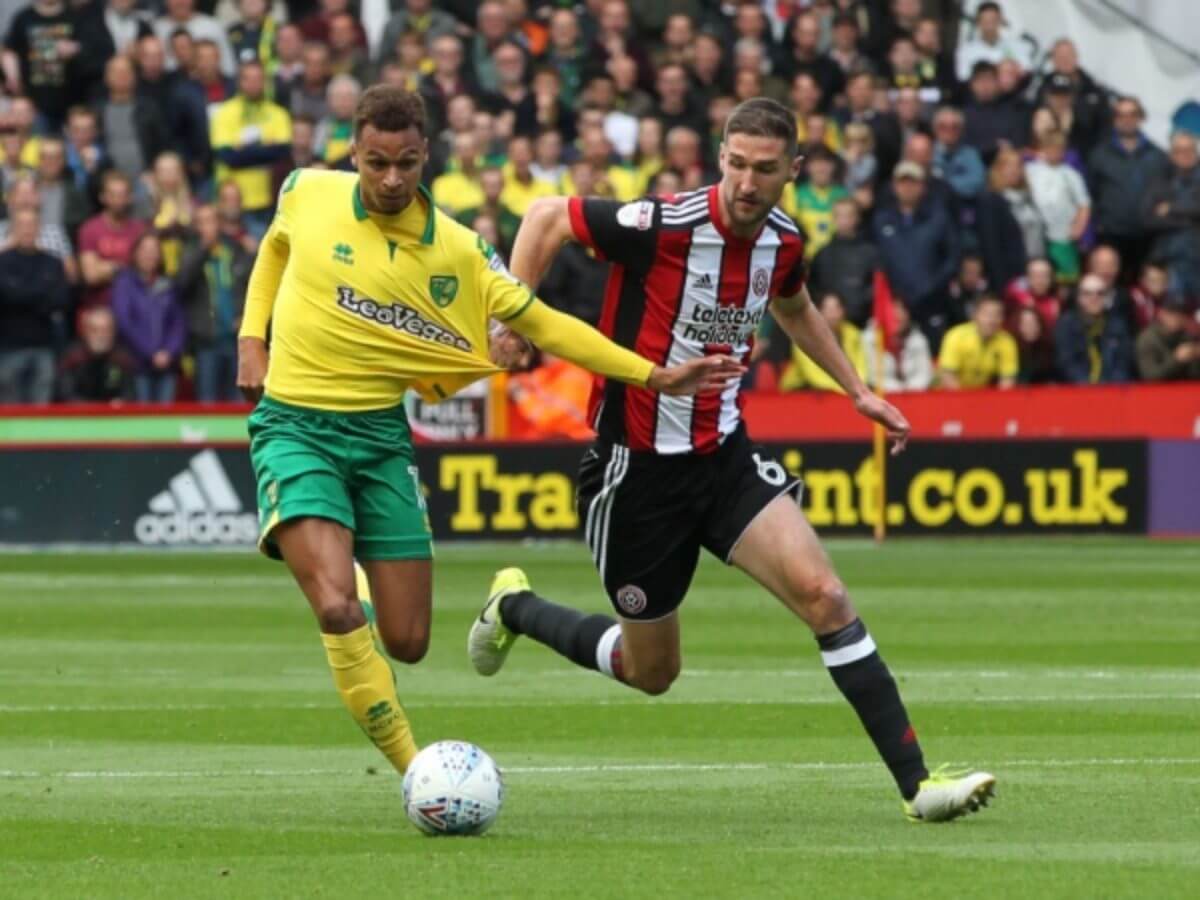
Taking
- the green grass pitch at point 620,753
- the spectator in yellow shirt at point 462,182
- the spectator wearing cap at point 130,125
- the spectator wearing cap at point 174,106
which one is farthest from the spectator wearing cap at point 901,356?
the spectator wearing cap at point 130,125

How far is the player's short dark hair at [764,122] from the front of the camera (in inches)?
363

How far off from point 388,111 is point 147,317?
1571 centimetres

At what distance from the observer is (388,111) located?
9.04m

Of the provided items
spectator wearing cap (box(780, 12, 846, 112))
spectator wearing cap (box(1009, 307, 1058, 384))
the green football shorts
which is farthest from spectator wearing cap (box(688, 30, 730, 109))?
the green football shorts

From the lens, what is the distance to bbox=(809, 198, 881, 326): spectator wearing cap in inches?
977

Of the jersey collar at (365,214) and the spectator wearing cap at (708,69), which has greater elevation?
the jersey collar at (365,214)

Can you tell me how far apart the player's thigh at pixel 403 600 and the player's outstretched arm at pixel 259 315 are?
0.72 metres

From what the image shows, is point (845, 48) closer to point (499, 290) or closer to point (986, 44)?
point (986, 44)

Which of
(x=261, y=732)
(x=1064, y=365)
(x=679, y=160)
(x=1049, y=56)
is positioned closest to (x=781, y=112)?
(x=261, y=732)

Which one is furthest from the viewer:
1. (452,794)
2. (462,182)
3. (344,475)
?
(462,182)

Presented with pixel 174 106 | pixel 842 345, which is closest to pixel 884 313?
→ pixel 842 345

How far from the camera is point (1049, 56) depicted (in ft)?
92.6

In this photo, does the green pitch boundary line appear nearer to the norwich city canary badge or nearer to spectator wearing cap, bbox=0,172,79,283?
the norwich city canary badge

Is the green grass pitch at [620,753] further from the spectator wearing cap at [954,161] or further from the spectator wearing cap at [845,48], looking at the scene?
the spectator wearing cap at [845,48]
